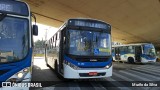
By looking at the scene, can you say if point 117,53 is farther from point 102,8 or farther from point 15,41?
point 15,41

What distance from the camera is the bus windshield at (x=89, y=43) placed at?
902 centimetres

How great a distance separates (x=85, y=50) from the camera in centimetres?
909

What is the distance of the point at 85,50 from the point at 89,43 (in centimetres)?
41

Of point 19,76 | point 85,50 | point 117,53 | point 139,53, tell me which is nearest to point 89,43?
point 85,50

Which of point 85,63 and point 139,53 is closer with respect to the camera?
point 85,63

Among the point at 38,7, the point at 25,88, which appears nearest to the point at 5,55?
the point at 25,88

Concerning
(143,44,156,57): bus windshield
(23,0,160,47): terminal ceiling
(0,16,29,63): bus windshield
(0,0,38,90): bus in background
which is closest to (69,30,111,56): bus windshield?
(0,0,38,90): bus in background

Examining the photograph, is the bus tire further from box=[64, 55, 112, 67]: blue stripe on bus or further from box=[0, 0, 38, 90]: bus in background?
box=[0, 0, 38, 90]: bus in background

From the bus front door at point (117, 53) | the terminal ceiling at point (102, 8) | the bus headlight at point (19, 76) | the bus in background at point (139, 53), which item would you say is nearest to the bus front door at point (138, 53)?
the bus in background at point (139, 53)

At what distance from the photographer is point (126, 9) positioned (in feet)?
59.2

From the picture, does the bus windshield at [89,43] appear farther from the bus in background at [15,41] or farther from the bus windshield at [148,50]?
the bus windshield at [148,50]

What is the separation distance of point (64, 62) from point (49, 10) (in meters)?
9.79

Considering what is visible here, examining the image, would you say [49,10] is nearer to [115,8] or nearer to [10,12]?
[115,8]

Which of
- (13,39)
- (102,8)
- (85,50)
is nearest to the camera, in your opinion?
(13,39)
